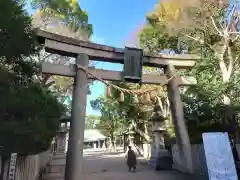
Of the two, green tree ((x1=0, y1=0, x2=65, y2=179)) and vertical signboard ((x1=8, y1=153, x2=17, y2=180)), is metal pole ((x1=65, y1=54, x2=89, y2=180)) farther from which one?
vertical signboard ((x1=8, y1=153, x2=17, y2=180))

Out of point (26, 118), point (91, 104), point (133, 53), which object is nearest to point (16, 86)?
point (26, 118)

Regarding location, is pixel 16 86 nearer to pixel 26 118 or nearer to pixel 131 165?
pixel 26 118

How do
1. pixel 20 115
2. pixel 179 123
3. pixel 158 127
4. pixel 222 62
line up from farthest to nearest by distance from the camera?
pixel 158 127, pixel 222 62, pixel 179 123, pixel 20 115

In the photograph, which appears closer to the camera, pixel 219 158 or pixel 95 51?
pixel 219 158

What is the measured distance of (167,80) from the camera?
30.5 feet

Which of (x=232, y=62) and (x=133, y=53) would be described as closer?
(x=133, y=53)

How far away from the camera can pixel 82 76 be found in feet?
26.3

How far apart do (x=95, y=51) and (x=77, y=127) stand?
2.60 m

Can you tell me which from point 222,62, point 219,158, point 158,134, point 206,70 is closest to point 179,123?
point 206,70

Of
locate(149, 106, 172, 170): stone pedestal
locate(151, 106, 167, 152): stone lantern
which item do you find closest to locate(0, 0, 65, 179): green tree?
locate(149, 106, 172, 170): stone pedestal

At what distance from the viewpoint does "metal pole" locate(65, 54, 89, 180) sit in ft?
23.8

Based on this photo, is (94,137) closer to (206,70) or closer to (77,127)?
(206,70)

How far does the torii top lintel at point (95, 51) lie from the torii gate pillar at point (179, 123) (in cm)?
43

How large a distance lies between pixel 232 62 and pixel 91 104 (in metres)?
25.0
